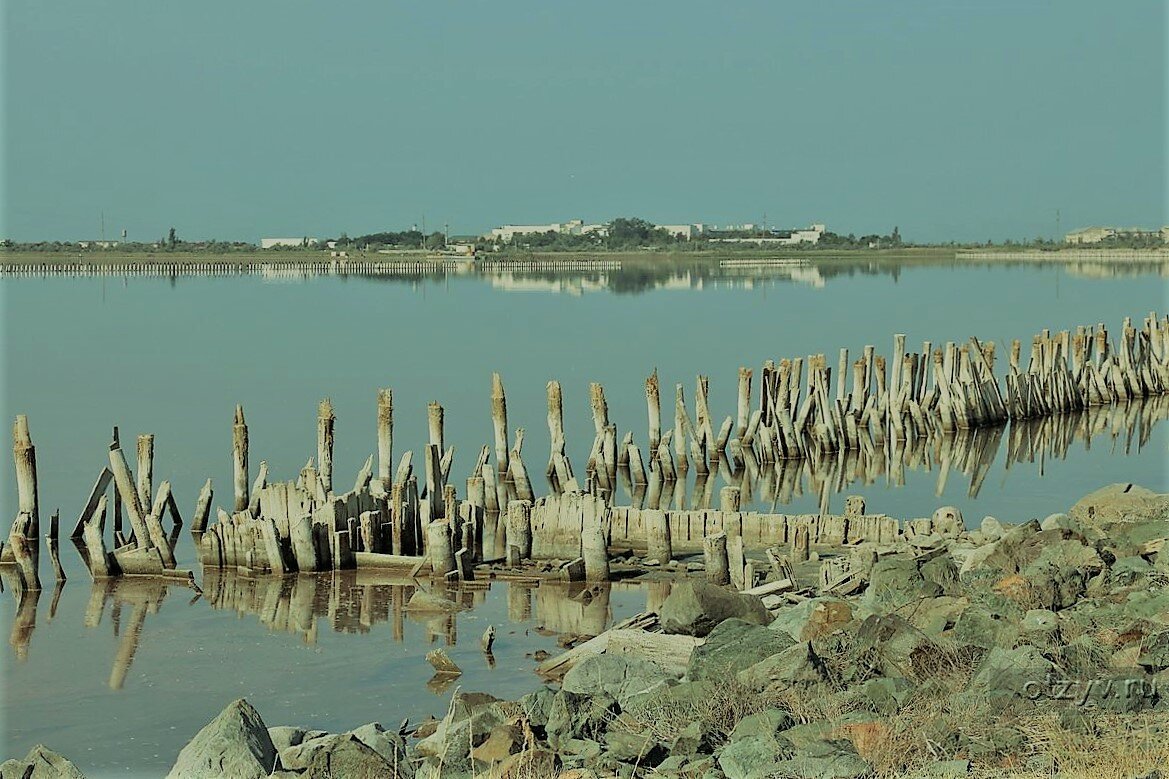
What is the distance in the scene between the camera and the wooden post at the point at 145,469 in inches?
731

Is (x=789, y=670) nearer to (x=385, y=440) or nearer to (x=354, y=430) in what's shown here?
(x=385, y=440)

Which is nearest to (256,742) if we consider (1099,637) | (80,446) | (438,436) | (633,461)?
(1099,637)

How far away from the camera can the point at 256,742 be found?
10141 millimetres

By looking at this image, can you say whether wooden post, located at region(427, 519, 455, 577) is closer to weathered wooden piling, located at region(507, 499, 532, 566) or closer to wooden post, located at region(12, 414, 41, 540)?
weathered wooden piling, located at region(507, 499, 532, 566)

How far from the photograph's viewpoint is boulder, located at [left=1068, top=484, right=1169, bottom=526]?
1650cm

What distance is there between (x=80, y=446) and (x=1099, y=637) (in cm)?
2206

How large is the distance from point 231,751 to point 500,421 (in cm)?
1405

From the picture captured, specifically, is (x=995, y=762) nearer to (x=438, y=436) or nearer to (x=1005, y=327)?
(x=438, y=436)

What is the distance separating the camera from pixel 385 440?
2084cm

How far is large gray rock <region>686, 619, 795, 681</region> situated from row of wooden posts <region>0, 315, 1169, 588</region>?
514cm

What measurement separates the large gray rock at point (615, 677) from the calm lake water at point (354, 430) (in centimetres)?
169

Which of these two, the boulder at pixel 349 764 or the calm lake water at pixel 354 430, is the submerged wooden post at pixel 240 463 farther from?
the boulder at pixel 349 764

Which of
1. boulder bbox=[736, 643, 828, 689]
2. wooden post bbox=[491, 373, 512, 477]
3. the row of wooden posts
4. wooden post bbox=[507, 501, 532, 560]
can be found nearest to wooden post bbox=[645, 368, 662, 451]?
the row of wooden posts

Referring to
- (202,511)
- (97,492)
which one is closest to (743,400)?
(202,511)
